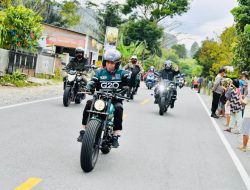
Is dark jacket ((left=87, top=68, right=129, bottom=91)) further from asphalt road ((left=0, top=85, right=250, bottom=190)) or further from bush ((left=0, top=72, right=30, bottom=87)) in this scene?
bush ((left=0, top=72, right=30, bottom=87))

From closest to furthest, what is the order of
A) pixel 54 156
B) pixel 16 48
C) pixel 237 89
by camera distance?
pixel 54 156
pixel 237 89
pixel 16 48

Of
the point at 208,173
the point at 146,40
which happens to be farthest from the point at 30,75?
the point at 146,40

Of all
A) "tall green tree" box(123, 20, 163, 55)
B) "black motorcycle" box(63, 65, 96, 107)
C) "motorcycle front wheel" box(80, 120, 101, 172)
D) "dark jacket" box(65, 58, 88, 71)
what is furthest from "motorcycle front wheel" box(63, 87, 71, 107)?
"tall green tree" box(123, 20, 163, 55)

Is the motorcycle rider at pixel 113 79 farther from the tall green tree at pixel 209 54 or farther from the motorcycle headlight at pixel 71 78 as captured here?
the tall green tree at pixel 209 54

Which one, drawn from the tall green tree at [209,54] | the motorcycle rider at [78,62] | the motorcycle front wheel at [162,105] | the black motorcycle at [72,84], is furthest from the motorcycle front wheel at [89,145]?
the tall green tree at [209,54]

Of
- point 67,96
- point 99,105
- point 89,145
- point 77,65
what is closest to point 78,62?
point 77,65

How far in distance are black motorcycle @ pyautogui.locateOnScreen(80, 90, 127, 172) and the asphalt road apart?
23 cm

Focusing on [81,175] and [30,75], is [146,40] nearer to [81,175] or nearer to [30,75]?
[30,75]

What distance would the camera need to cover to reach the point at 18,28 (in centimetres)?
2189

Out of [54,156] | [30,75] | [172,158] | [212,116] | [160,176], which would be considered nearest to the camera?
[160,176]

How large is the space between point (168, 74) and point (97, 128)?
10197 millimetres

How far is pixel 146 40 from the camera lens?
66500 millimetres

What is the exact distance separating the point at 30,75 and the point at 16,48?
3388 mm

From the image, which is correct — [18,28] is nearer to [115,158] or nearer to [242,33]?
[242,33]
